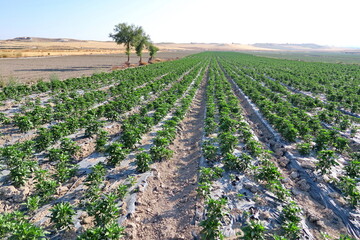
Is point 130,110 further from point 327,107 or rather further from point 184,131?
point 327,107

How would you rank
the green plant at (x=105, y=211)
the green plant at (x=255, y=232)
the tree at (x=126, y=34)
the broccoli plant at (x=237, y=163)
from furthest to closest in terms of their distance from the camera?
the tree at (x=126, y=34) < the broccoli plant at (x=237, y=163) < the green plant at (x=105, y=211) < the green plant at (x=255, y=232)

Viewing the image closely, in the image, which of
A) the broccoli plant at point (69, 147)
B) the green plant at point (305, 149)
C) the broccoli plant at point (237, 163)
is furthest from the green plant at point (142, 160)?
the green plant at point (305, 149)

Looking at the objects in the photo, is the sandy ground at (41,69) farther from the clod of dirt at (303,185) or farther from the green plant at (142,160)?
the clod of dirt at (303,185)

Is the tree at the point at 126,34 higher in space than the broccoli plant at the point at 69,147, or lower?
higher

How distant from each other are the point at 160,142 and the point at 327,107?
1278 cm

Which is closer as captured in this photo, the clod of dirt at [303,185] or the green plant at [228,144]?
the clod of dirt at [303,185]

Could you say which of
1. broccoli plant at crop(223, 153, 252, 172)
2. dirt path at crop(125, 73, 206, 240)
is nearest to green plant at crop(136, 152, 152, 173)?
dirt path at crop(125, 73, 206, 240)

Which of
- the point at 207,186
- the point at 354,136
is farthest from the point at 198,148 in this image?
the point at 354,136

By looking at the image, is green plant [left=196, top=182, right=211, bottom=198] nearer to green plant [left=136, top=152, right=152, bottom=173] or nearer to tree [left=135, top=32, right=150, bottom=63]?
green plant [left=136, top=152, right=152, bottom=173]

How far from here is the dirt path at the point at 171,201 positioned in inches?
202

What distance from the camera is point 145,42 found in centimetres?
4700

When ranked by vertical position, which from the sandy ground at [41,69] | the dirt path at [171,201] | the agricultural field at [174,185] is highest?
the sandy ground at [41,69]

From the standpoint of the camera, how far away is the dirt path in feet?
16.9

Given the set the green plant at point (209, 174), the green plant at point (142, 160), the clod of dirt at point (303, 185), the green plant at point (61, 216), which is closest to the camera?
the green plant at point (61, 216)
